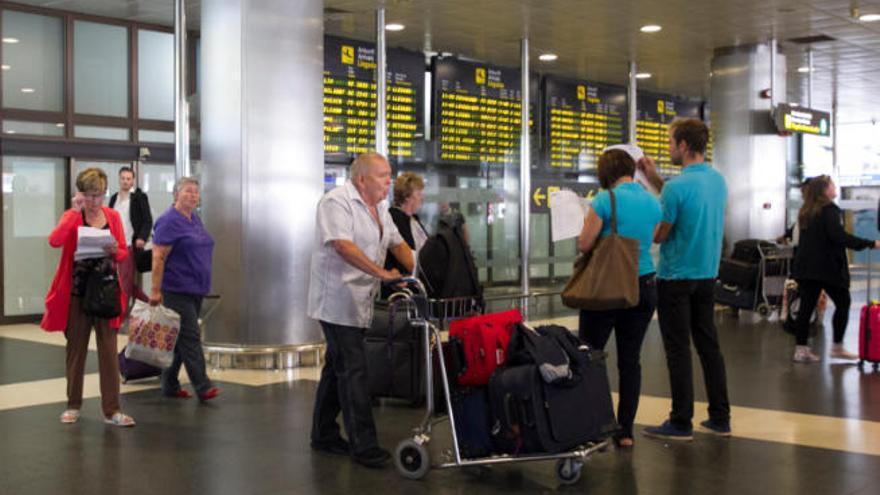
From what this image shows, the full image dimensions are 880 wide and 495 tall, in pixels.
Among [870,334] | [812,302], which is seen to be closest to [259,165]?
[812,302]

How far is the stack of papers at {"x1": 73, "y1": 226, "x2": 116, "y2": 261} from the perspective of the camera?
18.3ft

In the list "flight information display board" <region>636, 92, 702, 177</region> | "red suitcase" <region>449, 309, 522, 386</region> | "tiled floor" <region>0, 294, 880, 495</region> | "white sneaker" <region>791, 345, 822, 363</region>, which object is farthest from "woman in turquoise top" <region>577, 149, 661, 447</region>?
"flight information display board" <region>636, 92, 702, 177</region>

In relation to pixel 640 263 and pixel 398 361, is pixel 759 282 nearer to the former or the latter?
pixel 398 361

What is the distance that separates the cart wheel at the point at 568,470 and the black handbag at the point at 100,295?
2.67 meters

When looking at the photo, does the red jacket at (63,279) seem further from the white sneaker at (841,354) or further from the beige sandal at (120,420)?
the white sneaker at (841,354)

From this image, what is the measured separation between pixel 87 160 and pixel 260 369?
4736 mm

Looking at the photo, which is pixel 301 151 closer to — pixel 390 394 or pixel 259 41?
pixel 259 41

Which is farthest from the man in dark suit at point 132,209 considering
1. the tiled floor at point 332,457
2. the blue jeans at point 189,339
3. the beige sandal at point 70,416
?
the beige sandal at point 70,416

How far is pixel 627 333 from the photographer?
5.09m

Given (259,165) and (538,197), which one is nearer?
(259,165)

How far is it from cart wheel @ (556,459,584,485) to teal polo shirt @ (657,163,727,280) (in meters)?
1.34

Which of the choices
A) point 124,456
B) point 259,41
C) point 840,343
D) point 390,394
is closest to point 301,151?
point 259,41

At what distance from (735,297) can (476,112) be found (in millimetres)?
4172

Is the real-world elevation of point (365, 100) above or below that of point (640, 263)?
above
